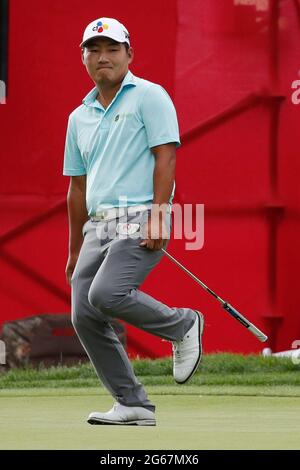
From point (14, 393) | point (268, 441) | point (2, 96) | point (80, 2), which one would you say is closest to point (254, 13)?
point (80, 2)

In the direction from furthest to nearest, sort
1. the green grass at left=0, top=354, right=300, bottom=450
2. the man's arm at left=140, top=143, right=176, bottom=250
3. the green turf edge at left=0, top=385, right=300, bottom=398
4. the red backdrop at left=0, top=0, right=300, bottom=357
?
the red backdrop at left=0, top=0, right=300, bottom=357, the green turf edge at left=0, top=385, right=300, bottom=398, the man's arm at left=140, top=143, right=176, bottom=250, the green grass at left=0, top=354, right=300, bottom=450

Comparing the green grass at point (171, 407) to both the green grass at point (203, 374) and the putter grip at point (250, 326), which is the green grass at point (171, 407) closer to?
the green grass at point (203, 374)

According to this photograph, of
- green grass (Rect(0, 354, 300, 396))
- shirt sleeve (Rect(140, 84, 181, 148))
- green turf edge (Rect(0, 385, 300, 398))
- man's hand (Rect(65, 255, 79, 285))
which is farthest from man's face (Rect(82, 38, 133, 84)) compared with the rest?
green grass (Rect(0, 354, 300, 396))

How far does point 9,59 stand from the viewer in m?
10.8

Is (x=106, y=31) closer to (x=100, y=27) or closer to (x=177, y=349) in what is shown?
Answer: (x=100, y=27)

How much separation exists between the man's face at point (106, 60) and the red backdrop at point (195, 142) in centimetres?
419

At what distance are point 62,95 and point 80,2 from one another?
71cm

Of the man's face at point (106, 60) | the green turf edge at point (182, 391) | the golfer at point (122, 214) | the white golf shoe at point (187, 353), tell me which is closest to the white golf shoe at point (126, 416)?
the golfer at point (122, 214)

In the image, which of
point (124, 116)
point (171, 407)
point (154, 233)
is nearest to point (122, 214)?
point (154, 233)

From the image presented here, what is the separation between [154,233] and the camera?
21.1ft

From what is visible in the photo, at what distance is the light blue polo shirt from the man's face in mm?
61

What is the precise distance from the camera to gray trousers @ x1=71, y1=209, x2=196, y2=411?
6.43 m

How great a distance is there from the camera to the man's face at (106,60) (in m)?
6.59

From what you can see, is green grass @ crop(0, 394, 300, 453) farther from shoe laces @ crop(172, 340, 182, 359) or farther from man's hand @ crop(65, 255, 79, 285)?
man's hand @ crop(65, 255, 79, 285)
